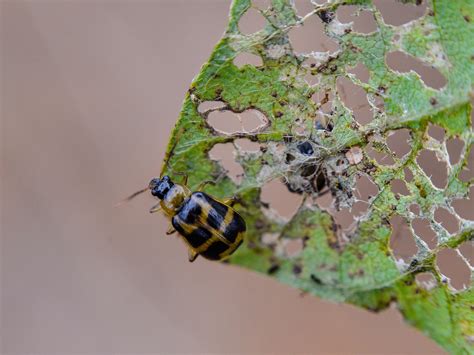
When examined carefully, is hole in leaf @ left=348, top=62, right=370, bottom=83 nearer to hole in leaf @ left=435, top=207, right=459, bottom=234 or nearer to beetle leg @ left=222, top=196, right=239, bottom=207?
hole in leaf @ left=435, top=207, right=459, bottom=234

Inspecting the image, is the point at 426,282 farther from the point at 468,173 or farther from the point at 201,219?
the point at 201,219

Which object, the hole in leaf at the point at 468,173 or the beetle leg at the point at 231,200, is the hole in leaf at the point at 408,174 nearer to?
the hole in leaf at the point at 468,173

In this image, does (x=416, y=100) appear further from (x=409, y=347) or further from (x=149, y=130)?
(x=149, y=130)

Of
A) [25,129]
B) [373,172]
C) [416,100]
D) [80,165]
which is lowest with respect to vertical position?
[80,165]

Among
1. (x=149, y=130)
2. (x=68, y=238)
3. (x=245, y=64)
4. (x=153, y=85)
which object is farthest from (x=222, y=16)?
(x=245, y=64)

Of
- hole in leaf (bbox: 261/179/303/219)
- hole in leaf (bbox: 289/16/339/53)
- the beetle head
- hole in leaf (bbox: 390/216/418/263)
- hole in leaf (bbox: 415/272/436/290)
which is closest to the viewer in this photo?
hole in leaf (bbox: 415/272/436/290)

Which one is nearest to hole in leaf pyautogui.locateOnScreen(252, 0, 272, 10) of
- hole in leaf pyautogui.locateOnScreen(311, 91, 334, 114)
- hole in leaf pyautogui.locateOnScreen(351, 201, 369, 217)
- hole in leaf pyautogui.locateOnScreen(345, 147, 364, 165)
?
hole in leaf pyautogui.locateOnScreen(311, 91, 334, 114)
